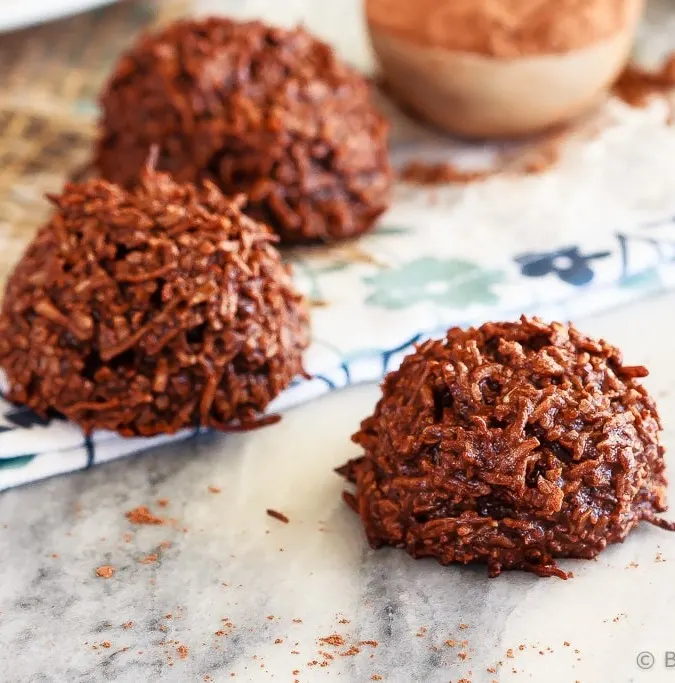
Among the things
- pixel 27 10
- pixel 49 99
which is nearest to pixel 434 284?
pixel 27 10

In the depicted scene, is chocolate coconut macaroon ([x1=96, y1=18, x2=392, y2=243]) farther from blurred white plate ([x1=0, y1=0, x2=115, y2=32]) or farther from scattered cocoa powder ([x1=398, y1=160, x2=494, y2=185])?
blurred white plate ([x1=0, y1=0, x2=115, y2=32])

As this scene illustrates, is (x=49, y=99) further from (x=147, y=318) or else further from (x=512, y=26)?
(x=147, y=318)

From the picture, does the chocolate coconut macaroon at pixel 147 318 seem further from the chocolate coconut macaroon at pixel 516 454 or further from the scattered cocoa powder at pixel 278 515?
the chocolate coconut macaroon at pixel 516 454

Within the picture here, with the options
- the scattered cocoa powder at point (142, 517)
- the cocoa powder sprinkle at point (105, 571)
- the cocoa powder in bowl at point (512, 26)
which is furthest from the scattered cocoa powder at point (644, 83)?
the cocoa powder sprinkle at point (105, 571)

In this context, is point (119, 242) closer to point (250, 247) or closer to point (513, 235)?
point (250, 247)

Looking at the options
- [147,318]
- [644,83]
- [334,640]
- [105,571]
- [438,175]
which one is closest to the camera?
[334,640]

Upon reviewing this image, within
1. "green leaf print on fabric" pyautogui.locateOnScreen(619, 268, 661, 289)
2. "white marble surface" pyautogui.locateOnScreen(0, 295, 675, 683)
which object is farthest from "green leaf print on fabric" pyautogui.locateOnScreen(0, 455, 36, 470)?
"green leaf print on fabric" pyautogui.locateOnScreen(619, 268, 661, 289)
